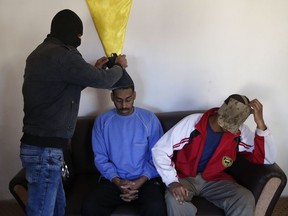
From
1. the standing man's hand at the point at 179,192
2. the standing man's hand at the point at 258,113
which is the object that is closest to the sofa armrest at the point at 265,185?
the standing man's hand at the point at 258,113

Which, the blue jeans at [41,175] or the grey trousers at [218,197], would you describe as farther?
the grey trousers at [218,197]

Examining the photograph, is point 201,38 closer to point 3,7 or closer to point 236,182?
point 236,182

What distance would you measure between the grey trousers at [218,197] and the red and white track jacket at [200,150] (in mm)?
53

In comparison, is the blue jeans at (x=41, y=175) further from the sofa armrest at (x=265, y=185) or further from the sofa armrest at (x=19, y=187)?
the sofa armrest at (x=265, y=185)

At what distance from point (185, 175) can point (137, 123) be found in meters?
0.46

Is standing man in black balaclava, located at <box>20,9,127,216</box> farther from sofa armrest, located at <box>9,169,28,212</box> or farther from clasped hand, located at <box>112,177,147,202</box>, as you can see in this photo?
clasped hand, located at <box>112,177,147,202</box>

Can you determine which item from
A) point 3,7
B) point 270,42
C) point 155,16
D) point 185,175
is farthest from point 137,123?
point 3,7

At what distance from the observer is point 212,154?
1.88 m

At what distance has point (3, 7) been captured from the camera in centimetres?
214

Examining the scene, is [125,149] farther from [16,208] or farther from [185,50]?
[16,208]

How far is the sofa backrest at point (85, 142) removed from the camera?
6.93 feet

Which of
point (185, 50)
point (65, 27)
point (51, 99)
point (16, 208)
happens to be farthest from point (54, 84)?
point (16, 208)

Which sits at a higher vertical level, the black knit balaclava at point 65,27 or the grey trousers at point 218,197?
the black knit balaclava at point 65,27

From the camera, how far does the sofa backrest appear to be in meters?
2.11
